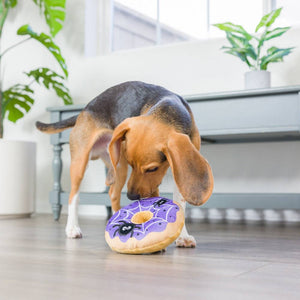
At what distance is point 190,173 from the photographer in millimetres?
1474

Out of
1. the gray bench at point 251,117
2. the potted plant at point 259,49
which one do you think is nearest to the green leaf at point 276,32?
the potted plant at point 259,49

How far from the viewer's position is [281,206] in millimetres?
2637

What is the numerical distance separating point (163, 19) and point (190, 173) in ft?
8.24

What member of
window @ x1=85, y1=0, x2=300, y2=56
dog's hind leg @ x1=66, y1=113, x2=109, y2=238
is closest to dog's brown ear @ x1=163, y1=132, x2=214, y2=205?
dog's hind leg @ x1=66, y1=113, x2=109, y2=238

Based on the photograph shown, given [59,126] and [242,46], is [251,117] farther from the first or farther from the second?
[59,126]

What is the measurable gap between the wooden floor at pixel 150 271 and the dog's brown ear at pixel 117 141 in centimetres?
33

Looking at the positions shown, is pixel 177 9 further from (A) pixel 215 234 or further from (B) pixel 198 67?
(A) pixel 215 234

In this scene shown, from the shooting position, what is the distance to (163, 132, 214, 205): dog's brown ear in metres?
1.47

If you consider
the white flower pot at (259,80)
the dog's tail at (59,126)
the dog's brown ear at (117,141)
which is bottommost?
the dog's brown ear at (117,141)

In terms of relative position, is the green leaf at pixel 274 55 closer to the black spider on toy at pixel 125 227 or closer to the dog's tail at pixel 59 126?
the dog's tail at pixel 59 126

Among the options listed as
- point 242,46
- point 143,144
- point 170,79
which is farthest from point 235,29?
point 143,144

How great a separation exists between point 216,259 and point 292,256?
0.26 m

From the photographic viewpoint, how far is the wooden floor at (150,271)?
0.96 meters

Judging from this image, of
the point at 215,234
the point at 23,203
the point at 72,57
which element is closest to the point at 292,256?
the point at 215,234
